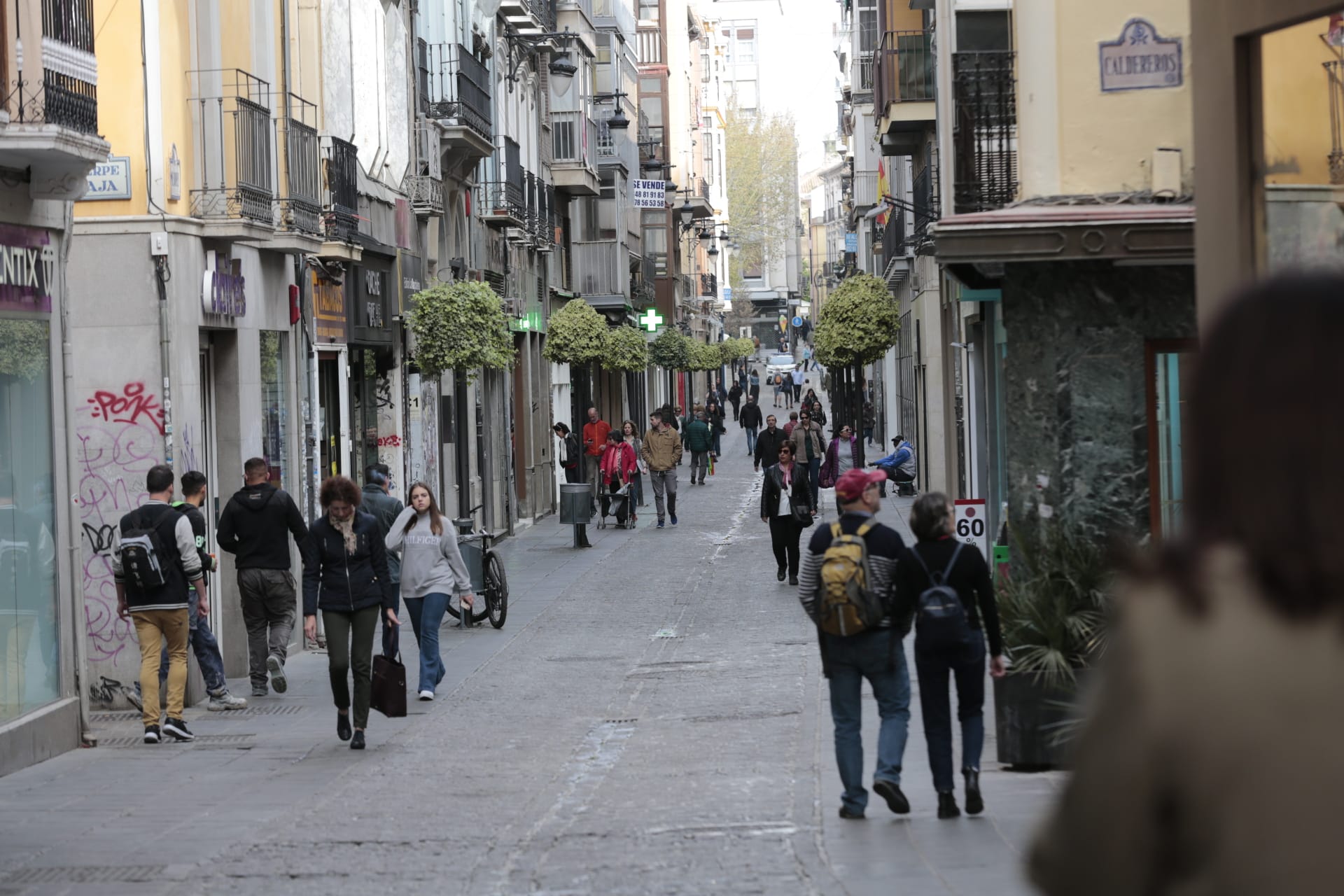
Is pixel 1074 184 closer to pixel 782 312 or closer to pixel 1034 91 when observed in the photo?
pixel 1034 91

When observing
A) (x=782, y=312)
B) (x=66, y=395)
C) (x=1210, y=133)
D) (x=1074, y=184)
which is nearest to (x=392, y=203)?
(x=66, y=395)

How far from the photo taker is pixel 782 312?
14138 centimetres

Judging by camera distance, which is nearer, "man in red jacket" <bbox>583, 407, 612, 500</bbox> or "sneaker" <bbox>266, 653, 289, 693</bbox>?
"sneaker" <bbox>266, 653, 289, 693</bbox>

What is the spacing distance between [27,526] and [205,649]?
82.3 inches

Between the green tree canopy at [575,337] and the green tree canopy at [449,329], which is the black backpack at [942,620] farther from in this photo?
the green tree canopy at [575,337]

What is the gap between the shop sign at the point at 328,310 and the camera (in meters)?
20.7

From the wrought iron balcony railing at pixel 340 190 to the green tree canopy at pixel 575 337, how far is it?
14.6 meters

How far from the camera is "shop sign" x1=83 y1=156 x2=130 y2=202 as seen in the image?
15391 millimetres

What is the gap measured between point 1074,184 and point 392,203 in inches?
526

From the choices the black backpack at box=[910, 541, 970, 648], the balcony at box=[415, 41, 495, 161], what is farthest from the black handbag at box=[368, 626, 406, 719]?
the balcony at box=[415, 41, 495, 161]

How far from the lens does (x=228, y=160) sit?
16.6 meters

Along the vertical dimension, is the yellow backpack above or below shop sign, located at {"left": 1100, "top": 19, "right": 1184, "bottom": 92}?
below

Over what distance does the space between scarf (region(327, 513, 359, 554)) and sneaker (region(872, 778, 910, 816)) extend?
191 inches

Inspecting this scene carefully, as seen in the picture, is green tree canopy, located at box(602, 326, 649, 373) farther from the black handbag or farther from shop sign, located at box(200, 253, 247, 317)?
the black handbag
